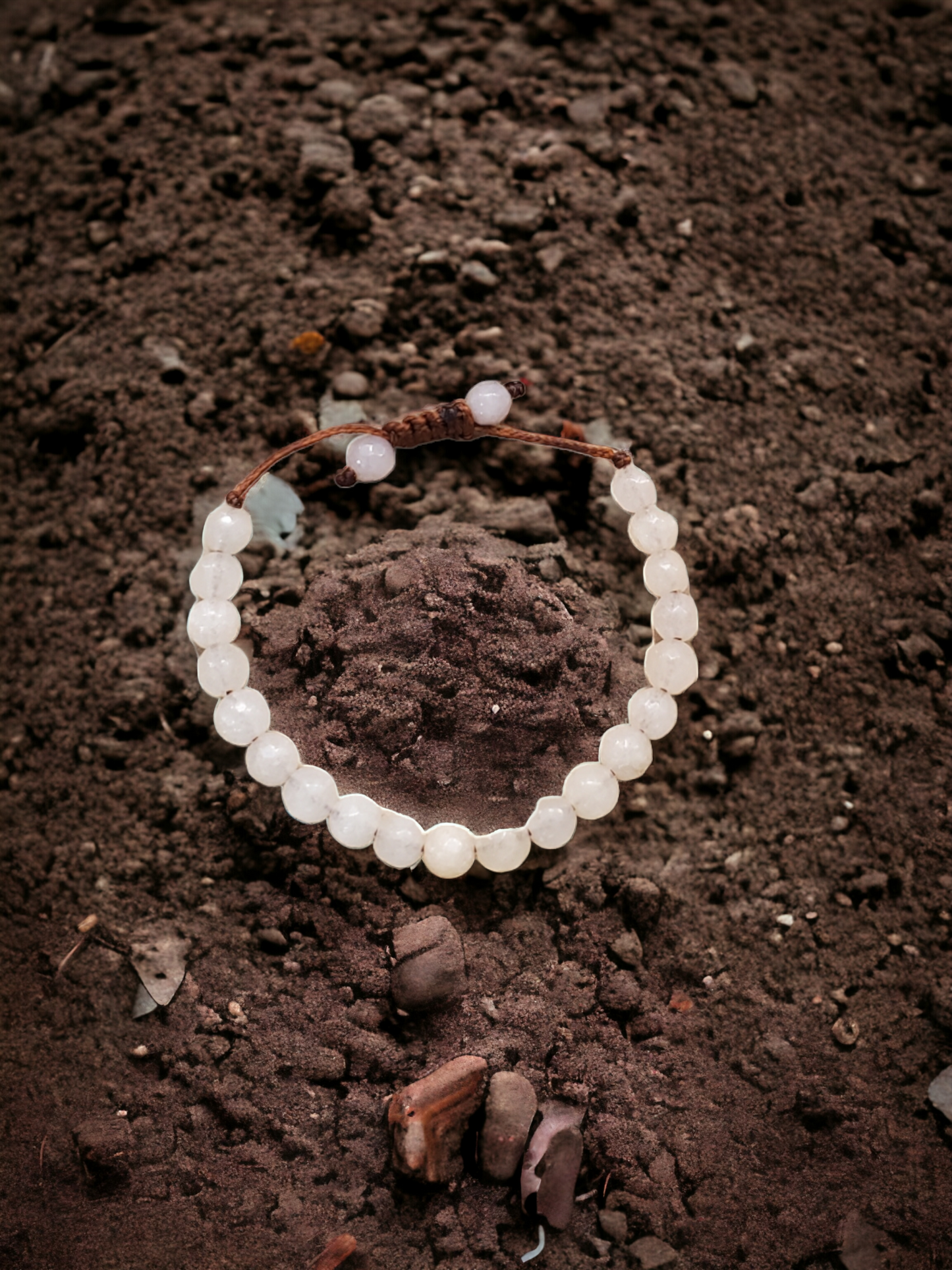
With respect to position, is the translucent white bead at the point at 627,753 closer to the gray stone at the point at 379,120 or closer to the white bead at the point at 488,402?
the white bead at the point at 488,402

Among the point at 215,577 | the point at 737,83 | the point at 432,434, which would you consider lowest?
the point at 215,577

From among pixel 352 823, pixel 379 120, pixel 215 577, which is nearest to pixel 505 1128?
pixel 352 823

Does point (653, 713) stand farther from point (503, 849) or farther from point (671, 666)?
point (503, 849)

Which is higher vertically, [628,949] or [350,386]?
[350,386]

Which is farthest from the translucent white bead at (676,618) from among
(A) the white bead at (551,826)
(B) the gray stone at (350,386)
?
(B) the gray stone at (350,386)

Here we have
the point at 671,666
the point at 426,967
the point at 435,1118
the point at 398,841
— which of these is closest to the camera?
the point at 435,1118

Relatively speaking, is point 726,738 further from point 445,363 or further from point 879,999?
point 445,363
